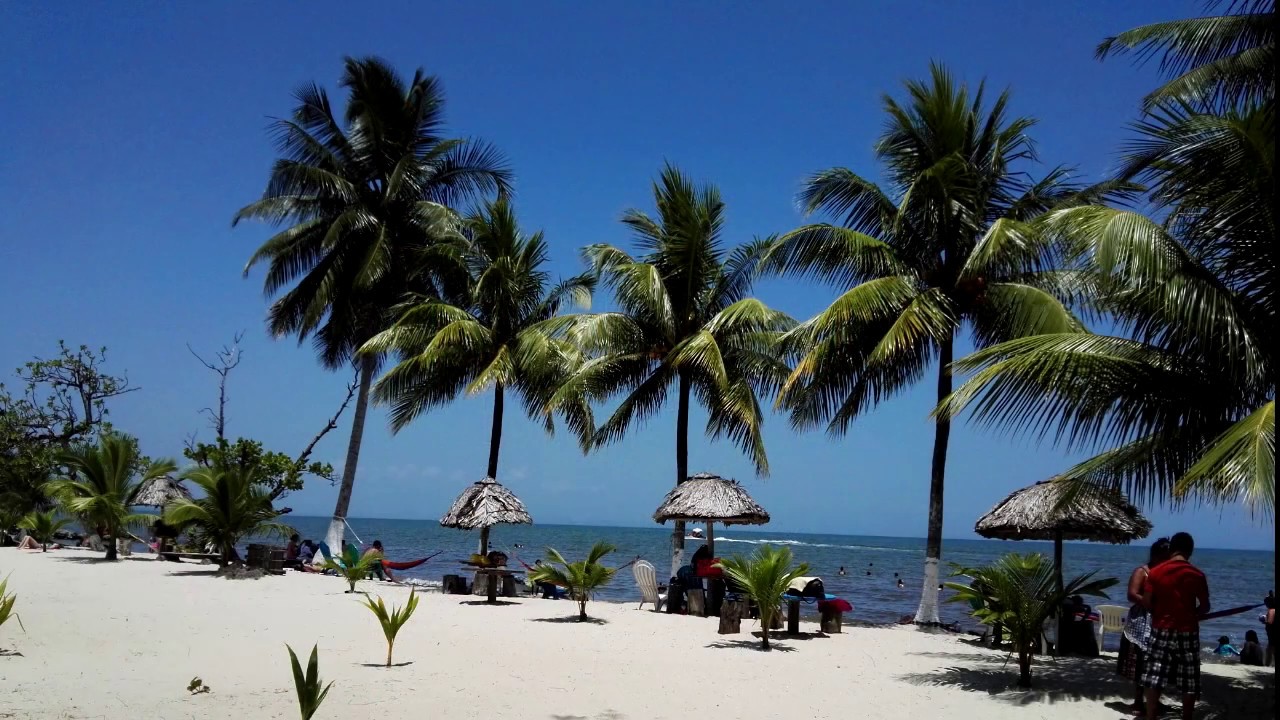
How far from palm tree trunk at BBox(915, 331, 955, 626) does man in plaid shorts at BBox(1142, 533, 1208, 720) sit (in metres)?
6.03

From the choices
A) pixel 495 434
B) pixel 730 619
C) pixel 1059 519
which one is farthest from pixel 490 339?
pixel 1059 519

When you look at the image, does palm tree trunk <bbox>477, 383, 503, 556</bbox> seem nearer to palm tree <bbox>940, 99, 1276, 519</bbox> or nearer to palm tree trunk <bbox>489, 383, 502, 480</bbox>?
palm tree trunk <bbox>489, 383, 502, 480</bbox>

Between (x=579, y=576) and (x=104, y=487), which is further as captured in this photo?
(x=104, y=487)

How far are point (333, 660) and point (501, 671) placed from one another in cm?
158

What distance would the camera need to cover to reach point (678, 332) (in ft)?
53.4

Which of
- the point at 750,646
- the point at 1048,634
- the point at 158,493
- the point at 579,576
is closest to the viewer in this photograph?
the point at 750,646

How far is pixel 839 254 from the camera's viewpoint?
13289 millimetres

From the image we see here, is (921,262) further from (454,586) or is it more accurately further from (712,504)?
Result: (454,586)

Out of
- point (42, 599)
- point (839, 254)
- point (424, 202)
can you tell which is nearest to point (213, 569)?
point (42, 599)

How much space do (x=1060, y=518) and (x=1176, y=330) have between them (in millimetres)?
3548

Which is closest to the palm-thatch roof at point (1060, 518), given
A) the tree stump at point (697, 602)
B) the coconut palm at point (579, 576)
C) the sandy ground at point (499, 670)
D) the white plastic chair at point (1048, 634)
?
the white plastic chair at point (1048, 634)

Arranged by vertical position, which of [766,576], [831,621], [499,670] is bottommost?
[499,670]

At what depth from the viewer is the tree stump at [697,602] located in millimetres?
13297

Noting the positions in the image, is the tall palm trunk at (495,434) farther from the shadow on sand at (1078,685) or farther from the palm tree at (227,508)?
the shadow on sand at (1078,685)
